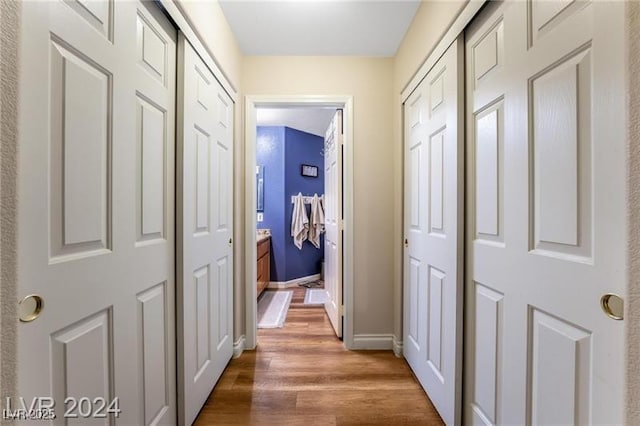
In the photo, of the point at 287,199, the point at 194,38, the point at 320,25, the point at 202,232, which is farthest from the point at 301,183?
the point at 194,38

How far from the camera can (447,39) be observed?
1511 millimetres

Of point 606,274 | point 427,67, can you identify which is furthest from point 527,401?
point 427,67

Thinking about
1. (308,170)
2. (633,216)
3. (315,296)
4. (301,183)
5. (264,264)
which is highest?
(308,170)

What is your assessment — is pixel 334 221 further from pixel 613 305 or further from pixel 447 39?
pixel 613 305

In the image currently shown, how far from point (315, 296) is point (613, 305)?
348 cm

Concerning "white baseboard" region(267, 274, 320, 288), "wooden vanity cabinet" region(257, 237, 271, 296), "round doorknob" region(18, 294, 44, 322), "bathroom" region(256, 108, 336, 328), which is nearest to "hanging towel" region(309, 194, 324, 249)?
"bathroom" region(256, 108, 336, 328)

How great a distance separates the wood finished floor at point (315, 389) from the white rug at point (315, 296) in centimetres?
113

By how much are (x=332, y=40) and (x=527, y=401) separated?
91.1 inches

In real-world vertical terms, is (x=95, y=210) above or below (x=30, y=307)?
above

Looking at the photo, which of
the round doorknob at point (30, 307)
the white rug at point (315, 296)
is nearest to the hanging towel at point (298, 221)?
the white rug at point (315, 296)

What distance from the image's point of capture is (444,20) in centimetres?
152

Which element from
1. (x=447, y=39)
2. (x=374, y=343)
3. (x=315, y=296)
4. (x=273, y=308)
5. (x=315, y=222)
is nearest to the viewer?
(x=447, y=39)

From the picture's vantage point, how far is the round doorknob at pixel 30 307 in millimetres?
696

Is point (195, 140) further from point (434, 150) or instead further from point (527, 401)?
point (527, 401)
